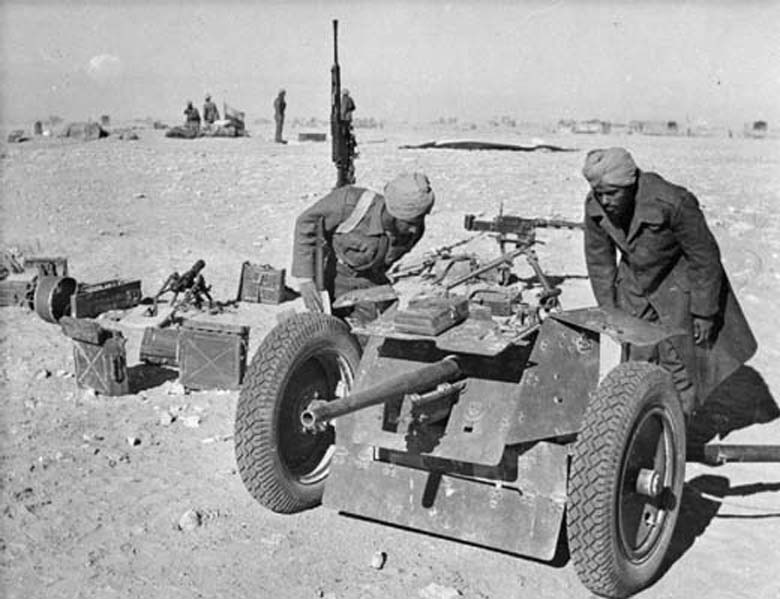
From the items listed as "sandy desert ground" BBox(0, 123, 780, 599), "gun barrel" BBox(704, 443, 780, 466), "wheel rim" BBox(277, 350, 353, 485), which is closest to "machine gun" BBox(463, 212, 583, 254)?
"sandy desert ground" BBox(0, 123, 780, 599)

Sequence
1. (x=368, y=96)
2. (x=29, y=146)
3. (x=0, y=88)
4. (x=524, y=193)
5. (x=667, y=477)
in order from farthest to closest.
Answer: (x=368, y=96) < (x=29, y=146) < (x=524, y=193) < (x=0, y=88) < (x=667, y=477)

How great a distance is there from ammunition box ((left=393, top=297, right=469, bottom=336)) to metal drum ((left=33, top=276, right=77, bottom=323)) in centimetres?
523

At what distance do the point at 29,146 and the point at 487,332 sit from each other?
23.8 meters

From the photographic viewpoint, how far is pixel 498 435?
4.27 meters

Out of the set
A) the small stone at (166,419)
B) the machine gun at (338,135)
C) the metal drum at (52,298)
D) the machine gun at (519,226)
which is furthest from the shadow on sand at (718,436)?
the metal drum at (52,298)

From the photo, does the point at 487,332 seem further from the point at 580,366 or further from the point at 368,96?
the point at 368,96

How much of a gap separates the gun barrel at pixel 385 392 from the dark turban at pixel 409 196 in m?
1.60

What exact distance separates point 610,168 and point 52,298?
568 centimetres

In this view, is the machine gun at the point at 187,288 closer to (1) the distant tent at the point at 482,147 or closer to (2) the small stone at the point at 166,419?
(2) the small stone at the point at 166,419

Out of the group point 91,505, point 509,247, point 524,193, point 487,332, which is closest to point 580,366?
point 487,332

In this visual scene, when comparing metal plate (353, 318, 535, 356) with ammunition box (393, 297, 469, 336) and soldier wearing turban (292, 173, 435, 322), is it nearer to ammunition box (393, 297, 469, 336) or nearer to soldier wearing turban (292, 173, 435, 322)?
ammunition box (393, 297, 469, 336)

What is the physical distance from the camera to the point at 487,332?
174 inches

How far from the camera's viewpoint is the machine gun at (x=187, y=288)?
8984 millimetres

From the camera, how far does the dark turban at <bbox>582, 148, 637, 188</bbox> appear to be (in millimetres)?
5234
